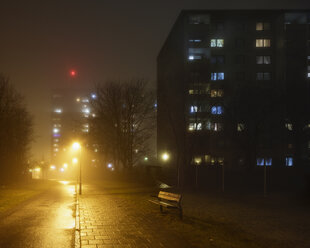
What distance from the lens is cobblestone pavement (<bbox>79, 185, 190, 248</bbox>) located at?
362 inches

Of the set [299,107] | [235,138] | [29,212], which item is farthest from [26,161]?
[299,107]

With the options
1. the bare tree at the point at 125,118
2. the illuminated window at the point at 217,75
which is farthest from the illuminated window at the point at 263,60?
the bare tree at the point at 125,118

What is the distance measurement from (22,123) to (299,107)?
→ 28904 millimetres

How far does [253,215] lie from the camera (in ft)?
46.6

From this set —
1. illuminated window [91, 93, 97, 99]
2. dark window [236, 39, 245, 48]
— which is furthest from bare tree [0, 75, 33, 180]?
dark window [236, 39, 245, 48]

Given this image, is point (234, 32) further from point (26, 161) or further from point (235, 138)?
point (26, 161)

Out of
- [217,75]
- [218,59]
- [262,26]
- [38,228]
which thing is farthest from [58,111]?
[38,228]

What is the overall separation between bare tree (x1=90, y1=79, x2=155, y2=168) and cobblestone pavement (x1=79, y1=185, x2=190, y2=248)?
2413 cm

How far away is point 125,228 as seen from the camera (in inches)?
438

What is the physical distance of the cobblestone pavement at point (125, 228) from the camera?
30.1 feet

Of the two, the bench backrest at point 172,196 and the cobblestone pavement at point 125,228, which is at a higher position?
the bench backrest at point 172,196

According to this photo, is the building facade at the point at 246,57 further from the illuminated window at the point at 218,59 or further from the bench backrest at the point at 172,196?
the bench backrest at the point at 172,196

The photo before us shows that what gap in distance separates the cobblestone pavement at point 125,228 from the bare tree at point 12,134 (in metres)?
16.8

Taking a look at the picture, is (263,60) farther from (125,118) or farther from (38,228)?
(38,228)
